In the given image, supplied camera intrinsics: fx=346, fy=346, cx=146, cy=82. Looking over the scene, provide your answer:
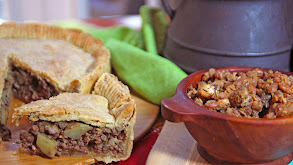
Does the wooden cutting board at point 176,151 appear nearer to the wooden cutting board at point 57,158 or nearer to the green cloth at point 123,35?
the wooden cutting board at point 57,158

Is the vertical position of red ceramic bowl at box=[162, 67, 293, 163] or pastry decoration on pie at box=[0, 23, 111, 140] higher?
red ceramic bowl at box=[162, 67, 293, 163]

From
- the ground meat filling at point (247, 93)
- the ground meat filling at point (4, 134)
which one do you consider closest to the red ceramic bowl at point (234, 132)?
the ground meat filling at point (247, 93)

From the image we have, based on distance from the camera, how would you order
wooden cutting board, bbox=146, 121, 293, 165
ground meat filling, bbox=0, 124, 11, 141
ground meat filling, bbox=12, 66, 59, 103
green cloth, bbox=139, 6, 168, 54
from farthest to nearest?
1. green cloth, bbox=139, 6, 168, 54
2. ground meat filling, bbox=12, 66, 59, 103
3. ground meat filling, bbox=0, 124, 11, 141
4. wooden cutting board, bbox=146, 121, 293, 165

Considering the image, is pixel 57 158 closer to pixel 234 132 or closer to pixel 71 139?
pixel 71 139

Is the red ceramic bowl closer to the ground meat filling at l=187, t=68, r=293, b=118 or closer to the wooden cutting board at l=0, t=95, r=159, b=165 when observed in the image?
the ground meat filling at l=187, t=68, r=293, b=118

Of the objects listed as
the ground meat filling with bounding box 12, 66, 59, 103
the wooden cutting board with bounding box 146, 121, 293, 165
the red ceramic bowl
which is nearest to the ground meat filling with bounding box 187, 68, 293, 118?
the red ceramic bowl

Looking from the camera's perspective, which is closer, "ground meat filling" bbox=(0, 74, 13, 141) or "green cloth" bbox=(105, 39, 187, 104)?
"ground meat filling" bbox=(0, 74, 13, 141)

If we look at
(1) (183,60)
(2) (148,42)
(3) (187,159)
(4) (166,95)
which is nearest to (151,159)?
(3) (187,159)
